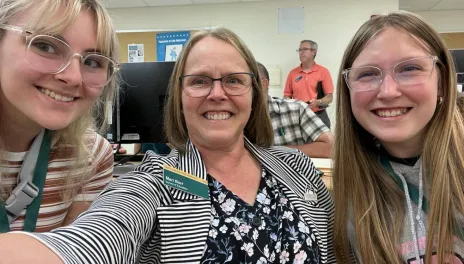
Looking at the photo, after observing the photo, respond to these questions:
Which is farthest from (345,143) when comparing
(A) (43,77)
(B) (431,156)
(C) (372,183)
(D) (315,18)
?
(D) (315,18)

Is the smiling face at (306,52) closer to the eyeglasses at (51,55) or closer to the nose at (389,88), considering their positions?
the nose at (389,88)

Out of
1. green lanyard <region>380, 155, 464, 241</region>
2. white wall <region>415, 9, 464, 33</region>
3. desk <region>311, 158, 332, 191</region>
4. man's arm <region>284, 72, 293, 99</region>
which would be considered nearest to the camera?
green lanyard <region>380, 155, 464, 241</region>

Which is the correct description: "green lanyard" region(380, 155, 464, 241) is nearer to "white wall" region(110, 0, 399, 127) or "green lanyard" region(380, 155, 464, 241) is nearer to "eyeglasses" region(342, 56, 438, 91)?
"eyeglasses" region(342, 56, 438, 91)

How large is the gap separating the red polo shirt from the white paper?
0.82m

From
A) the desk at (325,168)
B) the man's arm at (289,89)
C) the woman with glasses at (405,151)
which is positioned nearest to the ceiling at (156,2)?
the man's arm at (289,89)

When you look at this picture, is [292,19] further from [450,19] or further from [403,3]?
[450,19]

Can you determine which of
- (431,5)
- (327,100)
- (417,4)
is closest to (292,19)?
(327,100)

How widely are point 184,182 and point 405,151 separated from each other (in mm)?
759

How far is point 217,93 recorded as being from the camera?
3.69 ft

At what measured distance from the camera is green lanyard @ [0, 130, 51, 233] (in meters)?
1.02

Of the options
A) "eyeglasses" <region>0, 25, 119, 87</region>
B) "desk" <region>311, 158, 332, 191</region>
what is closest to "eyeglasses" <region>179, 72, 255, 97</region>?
"eyeglasses" <region>0, 25, 119, 87</region>

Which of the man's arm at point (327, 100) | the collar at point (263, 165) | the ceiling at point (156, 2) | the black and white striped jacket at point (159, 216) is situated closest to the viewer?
the black and white striped jacket at point (159, 216)

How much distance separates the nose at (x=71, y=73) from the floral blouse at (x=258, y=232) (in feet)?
1.70

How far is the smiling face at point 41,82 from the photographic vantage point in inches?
36.0
